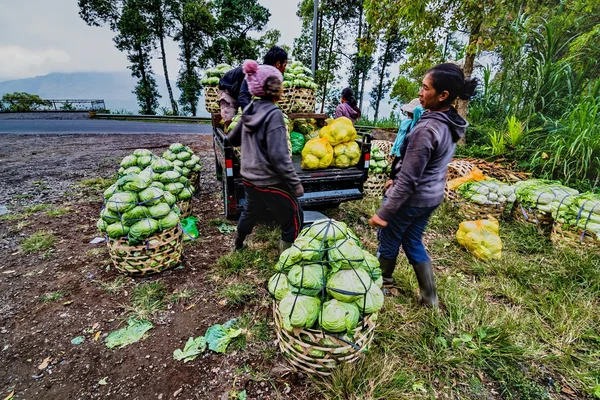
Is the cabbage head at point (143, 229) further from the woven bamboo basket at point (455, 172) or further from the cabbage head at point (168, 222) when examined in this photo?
the woven bamboo basket at point (455, 172)

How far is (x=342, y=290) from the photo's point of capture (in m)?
1.75

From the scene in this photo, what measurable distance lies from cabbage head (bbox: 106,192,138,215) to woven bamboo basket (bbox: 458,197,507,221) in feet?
14.1

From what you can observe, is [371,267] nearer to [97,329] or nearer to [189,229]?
[97,329]

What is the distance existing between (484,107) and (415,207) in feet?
24.3

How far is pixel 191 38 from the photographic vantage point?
20656 millimetres

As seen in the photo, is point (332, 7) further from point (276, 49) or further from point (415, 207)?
point (415, 207)

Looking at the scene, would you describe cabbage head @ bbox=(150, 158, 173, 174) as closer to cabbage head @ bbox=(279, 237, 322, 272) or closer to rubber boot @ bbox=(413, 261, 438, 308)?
Answer: cabbage head @ bbox=(279, 237, 322, 272)

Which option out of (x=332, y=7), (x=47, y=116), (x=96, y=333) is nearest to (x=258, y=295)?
(x=96, y=333)

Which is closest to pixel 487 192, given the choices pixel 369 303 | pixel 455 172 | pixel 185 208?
pixel 455 172

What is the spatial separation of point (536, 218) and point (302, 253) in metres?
3.74

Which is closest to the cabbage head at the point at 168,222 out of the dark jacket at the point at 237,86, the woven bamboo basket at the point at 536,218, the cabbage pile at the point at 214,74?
the dark jacket at the point at 237,86

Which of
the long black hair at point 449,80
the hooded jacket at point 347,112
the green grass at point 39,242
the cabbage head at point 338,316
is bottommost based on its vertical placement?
the green grass at point 39,242

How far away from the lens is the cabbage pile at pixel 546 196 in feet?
11.4

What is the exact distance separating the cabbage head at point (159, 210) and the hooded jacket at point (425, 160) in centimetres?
207
